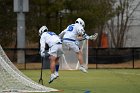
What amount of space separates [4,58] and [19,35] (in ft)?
53.7

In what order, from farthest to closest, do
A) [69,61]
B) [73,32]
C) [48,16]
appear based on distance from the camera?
[48,16] < [69,61] < [73,32]

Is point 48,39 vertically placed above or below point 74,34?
below

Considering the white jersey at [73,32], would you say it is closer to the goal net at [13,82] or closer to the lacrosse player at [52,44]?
the lacrosse player at [52,44]

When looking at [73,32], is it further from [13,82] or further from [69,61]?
[69,61]

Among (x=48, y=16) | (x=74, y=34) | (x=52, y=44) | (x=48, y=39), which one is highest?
(x=48, y=16)

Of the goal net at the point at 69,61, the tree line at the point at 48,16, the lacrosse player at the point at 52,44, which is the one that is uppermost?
the tree line at the point at 48,16

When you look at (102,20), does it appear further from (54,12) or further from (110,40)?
(110,40)

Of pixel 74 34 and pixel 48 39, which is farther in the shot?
pixel 74 34

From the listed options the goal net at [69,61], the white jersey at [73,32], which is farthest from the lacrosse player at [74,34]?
the goal net at [69,61]

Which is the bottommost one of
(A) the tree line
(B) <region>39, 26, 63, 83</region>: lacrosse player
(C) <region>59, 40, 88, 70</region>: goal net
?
(C) <region>59, 40, 88, 70</region>: goal net

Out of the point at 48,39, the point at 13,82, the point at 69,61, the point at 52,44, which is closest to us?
the point at 13,82

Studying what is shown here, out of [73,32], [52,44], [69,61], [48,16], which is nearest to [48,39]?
[52,44]

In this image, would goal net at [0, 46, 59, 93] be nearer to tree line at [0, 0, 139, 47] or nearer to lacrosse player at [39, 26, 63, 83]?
lacrosse player at [39, 26, 63, 83]

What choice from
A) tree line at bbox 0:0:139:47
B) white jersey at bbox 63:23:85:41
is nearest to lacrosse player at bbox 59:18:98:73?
white jersey at bbox 63:23:85:41
